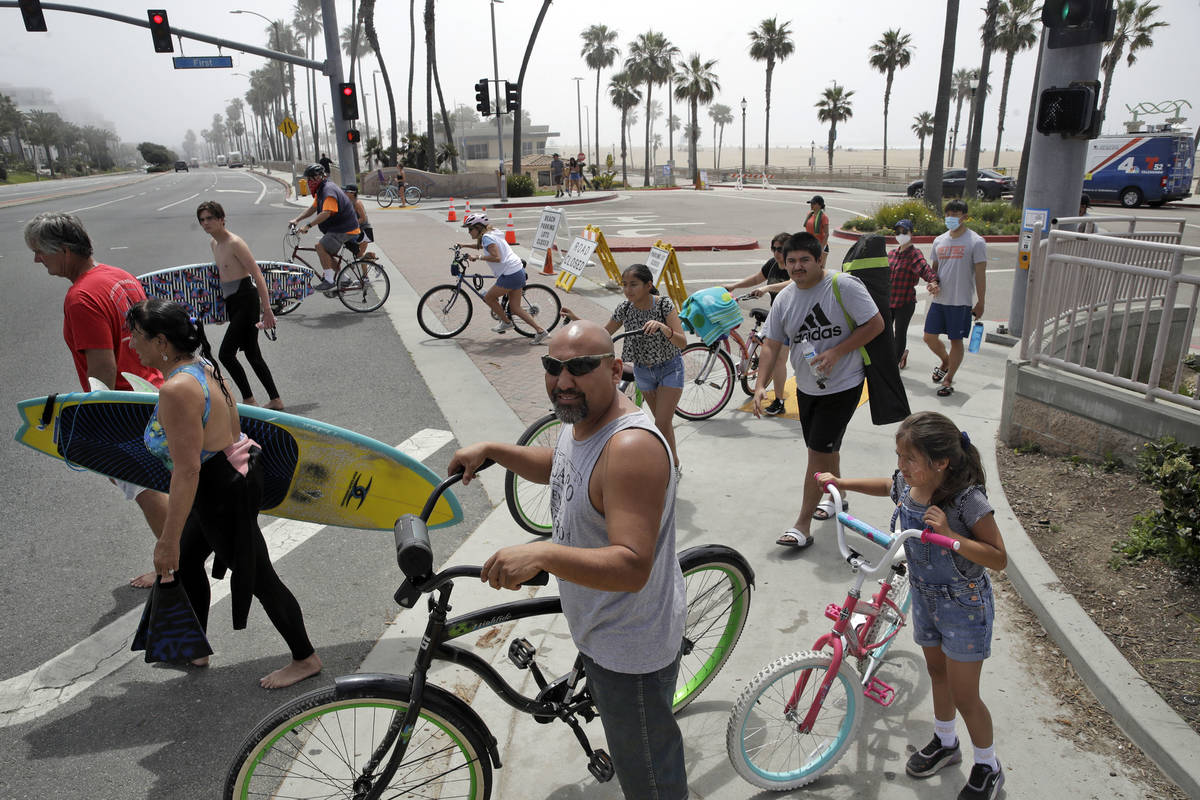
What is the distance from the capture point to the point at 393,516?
436cm

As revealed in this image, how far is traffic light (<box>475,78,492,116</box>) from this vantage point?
92.1 ft

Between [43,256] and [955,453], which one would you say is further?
[43,256]

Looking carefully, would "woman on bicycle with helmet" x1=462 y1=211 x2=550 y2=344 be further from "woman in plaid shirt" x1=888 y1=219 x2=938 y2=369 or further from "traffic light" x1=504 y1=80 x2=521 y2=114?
"traffic light" x1=504 y1=80 x2=521 y2=114

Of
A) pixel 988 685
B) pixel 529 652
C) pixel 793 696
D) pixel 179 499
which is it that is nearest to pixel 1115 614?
pixel 988 685

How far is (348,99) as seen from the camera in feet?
74.9

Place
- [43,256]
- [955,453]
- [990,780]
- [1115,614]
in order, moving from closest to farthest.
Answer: [955,453]
[990,780]
[1115,614]
[43,256]

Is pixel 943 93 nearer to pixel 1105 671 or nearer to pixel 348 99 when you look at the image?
pixel 348 99

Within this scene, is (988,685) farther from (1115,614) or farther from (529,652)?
(529,652)

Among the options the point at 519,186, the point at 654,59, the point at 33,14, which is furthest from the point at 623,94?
the point at 33,14

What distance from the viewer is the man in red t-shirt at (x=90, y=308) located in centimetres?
419

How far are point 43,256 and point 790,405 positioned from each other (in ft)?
19.9

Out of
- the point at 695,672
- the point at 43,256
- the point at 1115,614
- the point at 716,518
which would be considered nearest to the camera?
the point at 695,672

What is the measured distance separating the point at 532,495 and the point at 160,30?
21507 millimetres

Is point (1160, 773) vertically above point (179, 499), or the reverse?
point (179, 499)
